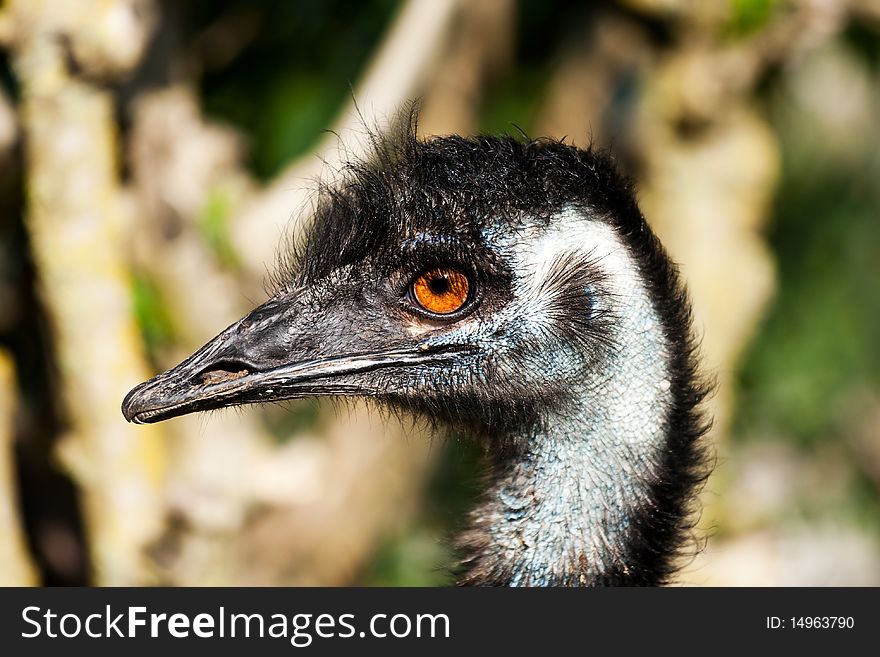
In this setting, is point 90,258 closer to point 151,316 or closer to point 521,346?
point 151,316

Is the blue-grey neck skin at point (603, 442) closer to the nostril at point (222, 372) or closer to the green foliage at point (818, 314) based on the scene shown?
the nostril at point (222, 372)

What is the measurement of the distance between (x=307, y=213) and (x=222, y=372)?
181 cm

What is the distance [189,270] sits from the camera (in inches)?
204

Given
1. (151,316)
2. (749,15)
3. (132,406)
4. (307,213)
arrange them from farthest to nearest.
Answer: (749,15)
(151,316)
(307,213)
(132,406)

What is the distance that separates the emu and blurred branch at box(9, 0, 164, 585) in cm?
183

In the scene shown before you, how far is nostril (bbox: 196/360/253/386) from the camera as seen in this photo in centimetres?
281

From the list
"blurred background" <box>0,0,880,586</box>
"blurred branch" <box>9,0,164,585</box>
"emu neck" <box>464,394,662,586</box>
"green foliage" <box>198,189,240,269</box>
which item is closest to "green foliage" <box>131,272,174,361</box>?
"blurred background" <box>0,0,880,586</box>

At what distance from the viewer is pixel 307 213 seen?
4559 mm

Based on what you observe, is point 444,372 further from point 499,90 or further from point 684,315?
point 499,90

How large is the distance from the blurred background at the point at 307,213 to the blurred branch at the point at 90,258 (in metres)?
0.01

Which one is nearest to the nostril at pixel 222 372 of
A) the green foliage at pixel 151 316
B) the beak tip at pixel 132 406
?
the beak tip at pixel 132 406

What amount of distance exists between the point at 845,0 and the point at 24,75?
11.4ft

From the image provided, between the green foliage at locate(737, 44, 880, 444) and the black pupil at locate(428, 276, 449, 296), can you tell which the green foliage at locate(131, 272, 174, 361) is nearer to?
the black pupil at locate(428, 276, 449, 296)

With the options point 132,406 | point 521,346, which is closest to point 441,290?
point 521,346
